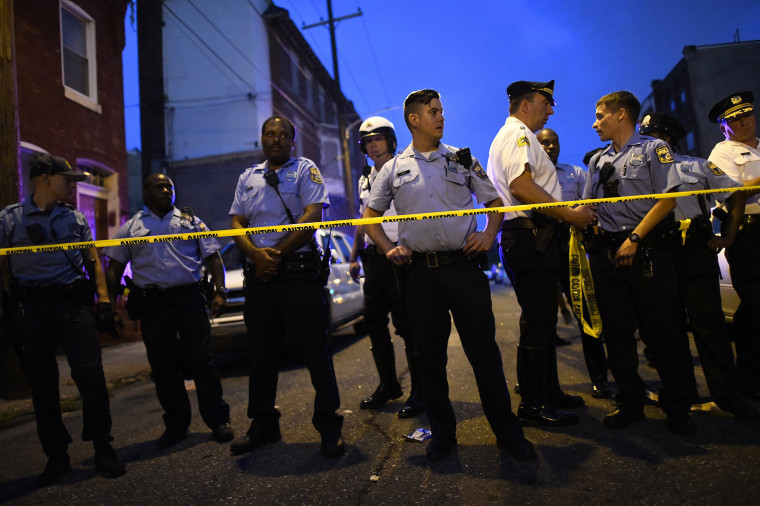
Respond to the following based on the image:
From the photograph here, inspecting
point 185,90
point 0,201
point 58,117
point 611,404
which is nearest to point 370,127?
point 611,404

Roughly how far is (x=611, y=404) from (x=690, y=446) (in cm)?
99

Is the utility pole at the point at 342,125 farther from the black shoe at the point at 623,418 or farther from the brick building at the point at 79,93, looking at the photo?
the black shoe at the point at 623,418

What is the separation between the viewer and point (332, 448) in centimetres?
330

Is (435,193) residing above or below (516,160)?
below

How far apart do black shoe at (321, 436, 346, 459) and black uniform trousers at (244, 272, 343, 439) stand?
0.15ft

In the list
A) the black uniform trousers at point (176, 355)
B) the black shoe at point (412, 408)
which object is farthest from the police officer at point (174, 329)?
the black shoe at point (412, 408)

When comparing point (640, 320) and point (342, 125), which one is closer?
point (640, 320)

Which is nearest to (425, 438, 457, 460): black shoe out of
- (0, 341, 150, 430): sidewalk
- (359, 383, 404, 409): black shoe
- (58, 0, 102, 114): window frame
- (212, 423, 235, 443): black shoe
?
(359, 383, 404, 409): black shoe

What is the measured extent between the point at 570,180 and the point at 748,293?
6.80ft

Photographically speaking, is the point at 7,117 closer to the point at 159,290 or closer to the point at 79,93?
the point at 159,290

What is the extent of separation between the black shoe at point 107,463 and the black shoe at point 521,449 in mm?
2384

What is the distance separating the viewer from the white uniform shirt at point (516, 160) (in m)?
3.39

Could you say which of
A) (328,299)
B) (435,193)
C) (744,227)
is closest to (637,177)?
(744,227)

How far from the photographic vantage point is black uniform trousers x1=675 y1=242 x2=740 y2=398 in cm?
357
